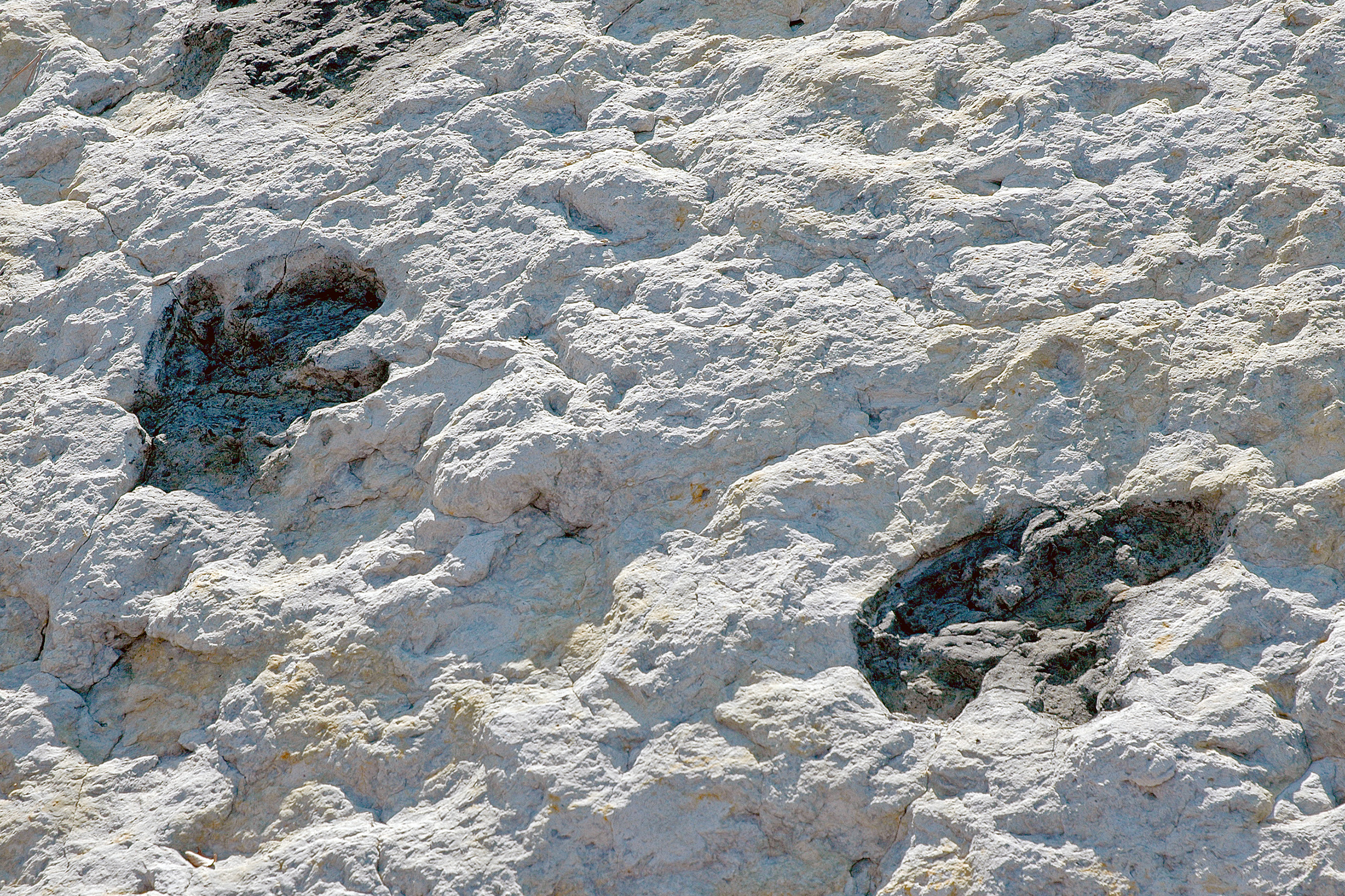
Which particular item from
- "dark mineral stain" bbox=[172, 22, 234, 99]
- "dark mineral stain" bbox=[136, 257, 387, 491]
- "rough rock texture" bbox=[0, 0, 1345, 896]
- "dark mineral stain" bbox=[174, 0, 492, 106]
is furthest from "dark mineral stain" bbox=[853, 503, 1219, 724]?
"dark mineral stain" bbox=[172, 22, 234, 99]

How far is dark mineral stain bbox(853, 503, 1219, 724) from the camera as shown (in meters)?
2.30

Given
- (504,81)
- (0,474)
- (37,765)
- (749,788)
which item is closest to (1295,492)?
(749,788)

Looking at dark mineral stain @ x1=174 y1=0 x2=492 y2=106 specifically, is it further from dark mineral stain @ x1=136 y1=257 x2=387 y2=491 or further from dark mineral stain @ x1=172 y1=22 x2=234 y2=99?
dark mineral stain @ x1=136 y1=257 x2=387 y2=491

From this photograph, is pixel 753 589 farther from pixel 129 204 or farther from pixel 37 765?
pixel 129 204

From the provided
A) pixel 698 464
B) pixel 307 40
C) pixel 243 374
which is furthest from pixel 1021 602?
pixel 307 40

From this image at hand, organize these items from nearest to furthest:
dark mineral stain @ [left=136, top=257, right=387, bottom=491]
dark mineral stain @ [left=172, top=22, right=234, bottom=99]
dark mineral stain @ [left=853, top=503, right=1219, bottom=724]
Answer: dark mineral stain @ [left=853, top=503, right=1219, bottom=724] → dark mineral stain @ [left=136, top=257, right=387, bottom=491] → dark mineral stain @ [left=172, top=22, right=234, bottom=99]

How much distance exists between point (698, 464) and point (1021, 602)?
82 centimetres

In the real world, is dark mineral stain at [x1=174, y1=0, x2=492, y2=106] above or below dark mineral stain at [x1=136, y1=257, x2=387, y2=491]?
above

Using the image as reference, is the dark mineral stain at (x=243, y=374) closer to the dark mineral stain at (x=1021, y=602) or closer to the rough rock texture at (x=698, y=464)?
the rough rock texture at (x=698, y=464)

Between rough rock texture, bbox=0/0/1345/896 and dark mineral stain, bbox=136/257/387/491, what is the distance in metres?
0.01

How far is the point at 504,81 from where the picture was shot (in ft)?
11.3

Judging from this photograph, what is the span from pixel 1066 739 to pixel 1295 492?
0.74 meters

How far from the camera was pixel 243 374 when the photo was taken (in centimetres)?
318

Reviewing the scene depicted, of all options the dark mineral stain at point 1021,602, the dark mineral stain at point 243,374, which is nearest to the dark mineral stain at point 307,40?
the dark mineral stain at point 243,374
